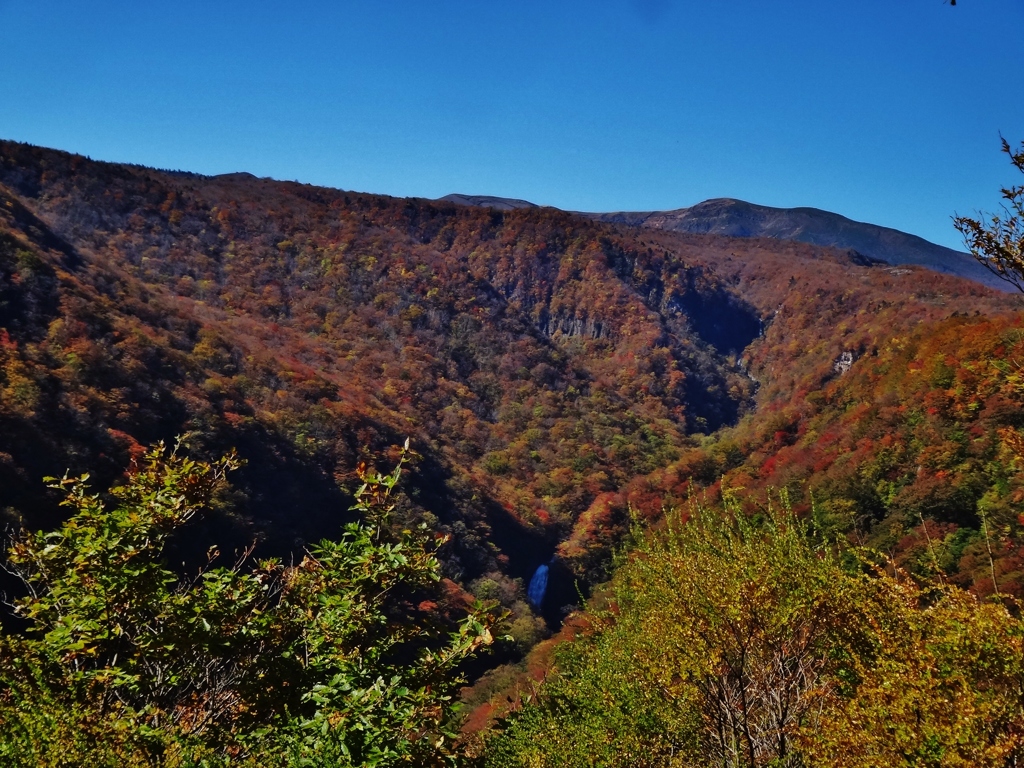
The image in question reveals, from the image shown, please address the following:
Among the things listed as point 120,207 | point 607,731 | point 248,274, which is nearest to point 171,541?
point 607,731

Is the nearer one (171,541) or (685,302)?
(171,541)

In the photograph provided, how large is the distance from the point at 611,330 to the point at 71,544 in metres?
98.8

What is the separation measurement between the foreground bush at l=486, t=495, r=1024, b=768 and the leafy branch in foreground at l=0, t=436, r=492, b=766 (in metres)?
1.48

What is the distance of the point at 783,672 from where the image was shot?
8.95 m

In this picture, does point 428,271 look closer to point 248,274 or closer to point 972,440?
point 248,274

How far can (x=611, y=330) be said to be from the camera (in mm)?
101688

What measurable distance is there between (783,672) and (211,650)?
7.22 m

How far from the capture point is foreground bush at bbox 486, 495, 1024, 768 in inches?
213

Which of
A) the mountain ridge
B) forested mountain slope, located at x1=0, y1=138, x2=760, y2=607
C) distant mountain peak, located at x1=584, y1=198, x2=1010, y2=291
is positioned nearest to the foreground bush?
forested mountain slope, located at x1=0, y1=138, x2=760, y2=607

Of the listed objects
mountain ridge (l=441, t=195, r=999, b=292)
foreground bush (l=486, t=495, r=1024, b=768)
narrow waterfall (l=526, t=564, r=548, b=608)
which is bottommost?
narrow waterfall (l=526, t=564, r=548, b=608)

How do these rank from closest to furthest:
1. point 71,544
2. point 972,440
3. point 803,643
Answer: point 71,544 < point 803,643 < point 972,440

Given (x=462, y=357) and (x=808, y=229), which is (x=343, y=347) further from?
(x=808, y=229)

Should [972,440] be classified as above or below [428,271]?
below

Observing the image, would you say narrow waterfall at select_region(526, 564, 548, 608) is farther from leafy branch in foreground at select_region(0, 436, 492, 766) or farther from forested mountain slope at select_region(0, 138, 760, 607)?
leafy branch in foreground at select_region(0, 436, 492, 766)
